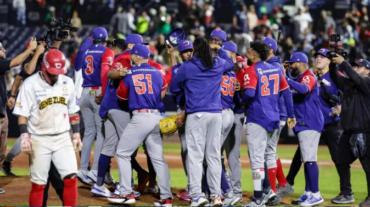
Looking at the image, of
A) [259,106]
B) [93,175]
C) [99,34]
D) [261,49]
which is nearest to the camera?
[259,106]

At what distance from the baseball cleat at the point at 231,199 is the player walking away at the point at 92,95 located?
6.99 feet

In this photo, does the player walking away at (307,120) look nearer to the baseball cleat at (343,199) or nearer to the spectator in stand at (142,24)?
the baseball cleat at (343,199)

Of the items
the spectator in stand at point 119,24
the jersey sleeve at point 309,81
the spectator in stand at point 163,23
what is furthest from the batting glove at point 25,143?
the spectator in stand at point 163,23

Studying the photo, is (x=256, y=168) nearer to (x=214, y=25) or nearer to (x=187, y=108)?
(x=187, y=108)

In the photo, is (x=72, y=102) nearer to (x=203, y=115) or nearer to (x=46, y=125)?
(x=46, y=125)

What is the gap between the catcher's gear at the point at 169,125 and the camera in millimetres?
9867

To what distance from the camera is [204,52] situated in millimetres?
9750

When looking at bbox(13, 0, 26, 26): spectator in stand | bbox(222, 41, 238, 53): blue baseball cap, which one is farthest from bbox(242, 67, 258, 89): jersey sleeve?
bbox(13, 0, 26, 26): spectator in stand

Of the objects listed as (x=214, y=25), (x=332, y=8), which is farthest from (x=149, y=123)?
(x=332, y=8)

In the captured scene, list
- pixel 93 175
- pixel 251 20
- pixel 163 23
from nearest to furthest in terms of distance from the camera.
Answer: pixel 93 175 < pixel 163 23 < pixel 251 20

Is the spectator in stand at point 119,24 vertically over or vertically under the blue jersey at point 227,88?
over

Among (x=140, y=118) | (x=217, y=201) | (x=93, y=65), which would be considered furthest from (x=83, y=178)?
(x=217, y=201)

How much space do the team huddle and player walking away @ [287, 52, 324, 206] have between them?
2 centimetres

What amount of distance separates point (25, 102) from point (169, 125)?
88.6 inches
